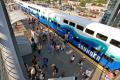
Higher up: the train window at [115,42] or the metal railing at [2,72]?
the metal railing at [2,72]

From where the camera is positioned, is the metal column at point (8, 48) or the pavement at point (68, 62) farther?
the pavement at point (68, 62)

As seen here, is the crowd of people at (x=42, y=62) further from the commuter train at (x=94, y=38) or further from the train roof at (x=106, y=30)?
the train roof at (x=106, y=30)

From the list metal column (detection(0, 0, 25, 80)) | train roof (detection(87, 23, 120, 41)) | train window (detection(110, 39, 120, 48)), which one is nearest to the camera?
metal column (detection(0, 0, 25, 80))

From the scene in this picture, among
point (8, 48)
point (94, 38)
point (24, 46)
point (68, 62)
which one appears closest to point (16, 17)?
point (24, 46)

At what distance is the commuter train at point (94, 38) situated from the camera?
720 inches

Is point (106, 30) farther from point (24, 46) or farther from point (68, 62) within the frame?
point (24, 46)

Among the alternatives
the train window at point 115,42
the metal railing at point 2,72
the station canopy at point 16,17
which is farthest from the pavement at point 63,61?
the metal railing at point 2,72

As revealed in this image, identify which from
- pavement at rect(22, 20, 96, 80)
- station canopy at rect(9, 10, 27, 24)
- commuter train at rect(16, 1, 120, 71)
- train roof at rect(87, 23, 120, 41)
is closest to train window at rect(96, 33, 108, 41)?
commuter train at rect(16, 1, 120, 71)

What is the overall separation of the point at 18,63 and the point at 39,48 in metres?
17.7

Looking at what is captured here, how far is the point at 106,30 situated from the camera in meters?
19.9

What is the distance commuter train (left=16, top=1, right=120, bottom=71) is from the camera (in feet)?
60.0

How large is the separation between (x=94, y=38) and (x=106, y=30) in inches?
70.6

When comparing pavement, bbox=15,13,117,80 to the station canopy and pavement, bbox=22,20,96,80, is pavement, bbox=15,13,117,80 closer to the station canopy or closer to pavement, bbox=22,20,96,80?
pavement, bbox=22,20,96,80

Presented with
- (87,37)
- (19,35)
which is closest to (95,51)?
(87,37)
